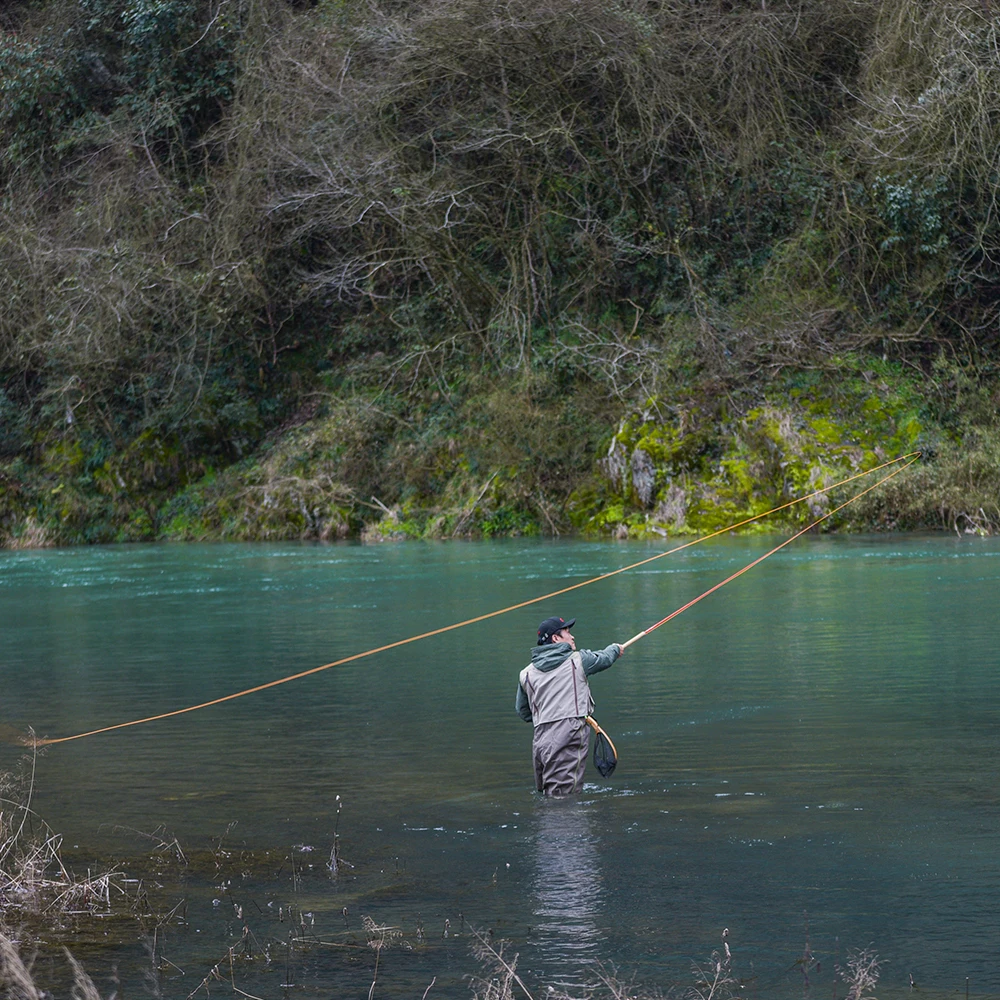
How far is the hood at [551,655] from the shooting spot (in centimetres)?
759

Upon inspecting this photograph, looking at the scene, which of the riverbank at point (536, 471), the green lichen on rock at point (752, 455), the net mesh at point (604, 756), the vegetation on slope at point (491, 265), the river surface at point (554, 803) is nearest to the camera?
the river surface at point (554, 803)

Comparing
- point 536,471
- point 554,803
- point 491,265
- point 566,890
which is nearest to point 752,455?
point 536,471

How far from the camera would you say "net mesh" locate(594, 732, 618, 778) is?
747 centimetres

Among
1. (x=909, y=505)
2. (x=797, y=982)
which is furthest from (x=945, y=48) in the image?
(x=797, y=982)

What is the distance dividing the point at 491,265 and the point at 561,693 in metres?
22.8

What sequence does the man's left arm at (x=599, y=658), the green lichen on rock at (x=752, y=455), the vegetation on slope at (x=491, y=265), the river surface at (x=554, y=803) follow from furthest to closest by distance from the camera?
the vegetation on slope at (x=491, y=265), the green lichen on rock at (x=752, y=455), the man's left arm at (x=599, y=658), the river surface at (x=554, y=803)

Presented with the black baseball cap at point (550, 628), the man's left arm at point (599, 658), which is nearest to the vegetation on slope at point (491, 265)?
the man's left arm at point (599, 658)

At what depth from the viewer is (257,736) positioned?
948 centimetres

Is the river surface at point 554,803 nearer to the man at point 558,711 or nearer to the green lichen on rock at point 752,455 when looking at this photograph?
the man at point 558,711

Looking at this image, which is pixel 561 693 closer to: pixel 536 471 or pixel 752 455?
pixel 752 455

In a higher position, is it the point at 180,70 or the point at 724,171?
the point at 180,70

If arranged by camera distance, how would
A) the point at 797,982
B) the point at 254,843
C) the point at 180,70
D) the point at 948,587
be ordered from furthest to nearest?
the point at 180,70 → the point at 948,587 → the point at 254,843 → the point at 797,982

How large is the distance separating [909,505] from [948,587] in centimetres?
754

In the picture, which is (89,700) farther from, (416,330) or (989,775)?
(416,330)
